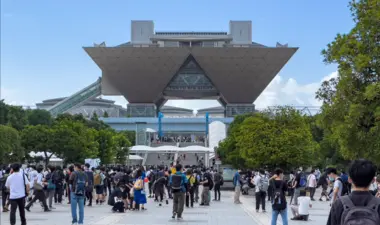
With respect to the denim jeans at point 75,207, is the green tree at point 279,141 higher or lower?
higher

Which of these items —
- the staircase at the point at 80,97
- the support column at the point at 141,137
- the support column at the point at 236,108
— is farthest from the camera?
the staircase at the point at 80,97

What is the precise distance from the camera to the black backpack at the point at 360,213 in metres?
4.43

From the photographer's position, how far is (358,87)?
13.1m

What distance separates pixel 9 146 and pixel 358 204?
31.7 m

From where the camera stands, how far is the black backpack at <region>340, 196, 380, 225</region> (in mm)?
4434

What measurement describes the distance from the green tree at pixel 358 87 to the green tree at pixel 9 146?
23.7 meters

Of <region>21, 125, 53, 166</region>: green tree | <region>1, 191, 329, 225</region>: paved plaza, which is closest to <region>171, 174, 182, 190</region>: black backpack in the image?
<region>1, 191, 329, 225</region>: paved plaza

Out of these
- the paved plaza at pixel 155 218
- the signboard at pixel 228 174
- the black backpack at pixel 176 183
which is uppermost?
the signboard at pixel 228 174

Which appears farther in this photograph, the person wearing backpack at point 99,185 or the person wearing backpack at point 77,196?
the person wearing backpack at point 99,185

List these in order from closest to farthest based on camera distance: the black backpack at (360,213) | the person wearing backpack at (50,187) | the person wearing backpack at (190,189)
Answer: the black backpack at (360,213) < the person wearing backpack at (50,187) < the person wearing backpack at (190,189)

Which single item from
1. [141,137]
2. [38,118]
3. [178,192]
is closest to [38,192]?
[178,192]

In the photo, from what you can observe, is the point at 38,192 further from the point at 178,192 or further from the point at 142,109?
the point at 142,109

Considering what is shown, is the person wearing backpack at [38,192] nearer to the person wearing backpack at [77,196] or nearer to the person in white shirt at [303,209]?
the person wearing backpack at [77,196]

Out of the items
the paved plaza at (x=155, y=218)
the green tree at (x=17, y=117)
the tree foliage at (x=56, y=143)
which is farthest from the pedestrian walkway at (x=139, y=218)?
the green tree at (x=17, y=117)
